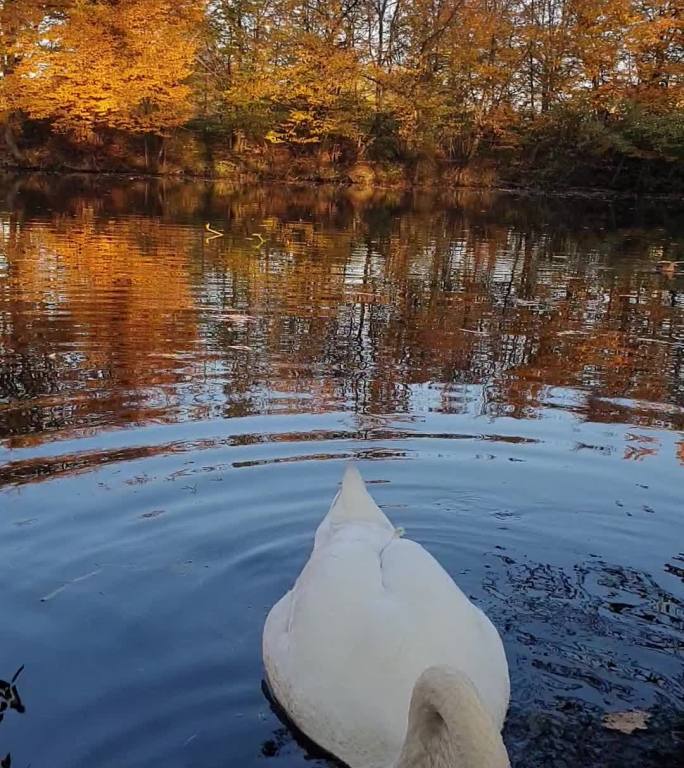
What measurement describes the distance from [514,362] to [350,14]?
36.1 metres

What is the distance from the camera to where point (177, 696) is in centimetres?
376

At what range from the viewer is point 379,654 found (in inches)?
123

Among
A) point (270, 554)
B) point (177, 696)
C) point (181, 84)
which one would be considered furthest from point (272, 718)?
point (181, 84)

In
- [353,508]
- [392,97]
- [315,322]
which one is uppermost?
[392,97]

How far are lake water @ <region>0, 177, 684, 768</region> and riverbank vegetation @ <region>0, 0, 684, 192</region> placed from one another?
89.6 feet

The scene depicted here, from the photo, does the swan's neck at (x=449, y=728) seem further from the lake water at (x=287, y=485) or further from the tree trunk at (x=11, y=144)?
the tree trunk at (x=11, y=144)

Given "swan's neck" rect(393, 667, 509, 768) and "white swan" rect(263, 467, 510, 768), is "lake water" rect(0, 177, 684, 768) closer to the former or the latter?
"white swan" rect(263, 467, 510, 768)

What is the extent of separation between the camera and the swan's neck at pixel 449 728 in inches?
92.6

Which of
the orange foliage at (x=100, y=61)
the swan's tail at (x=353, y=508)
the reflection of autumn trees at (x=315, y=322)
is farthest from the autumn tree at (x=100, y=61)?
the swan's tail at (x=353, y=508)

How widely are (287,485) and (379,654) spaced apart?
2.75m

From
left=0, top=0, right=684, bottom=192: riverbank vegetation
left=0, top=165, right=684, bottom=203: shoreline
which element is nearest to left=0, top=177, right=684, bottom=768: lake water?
left=0, top=165, right=684, bottom=203: shoreline

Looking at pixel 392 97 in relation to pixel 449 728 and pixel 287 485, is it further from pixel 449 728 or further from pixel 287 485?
pixel 449 728

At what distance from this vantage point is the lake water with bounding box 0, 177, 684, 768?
3.73m

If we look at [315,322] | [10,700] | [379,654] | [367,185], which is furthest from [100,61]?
[379,654]
